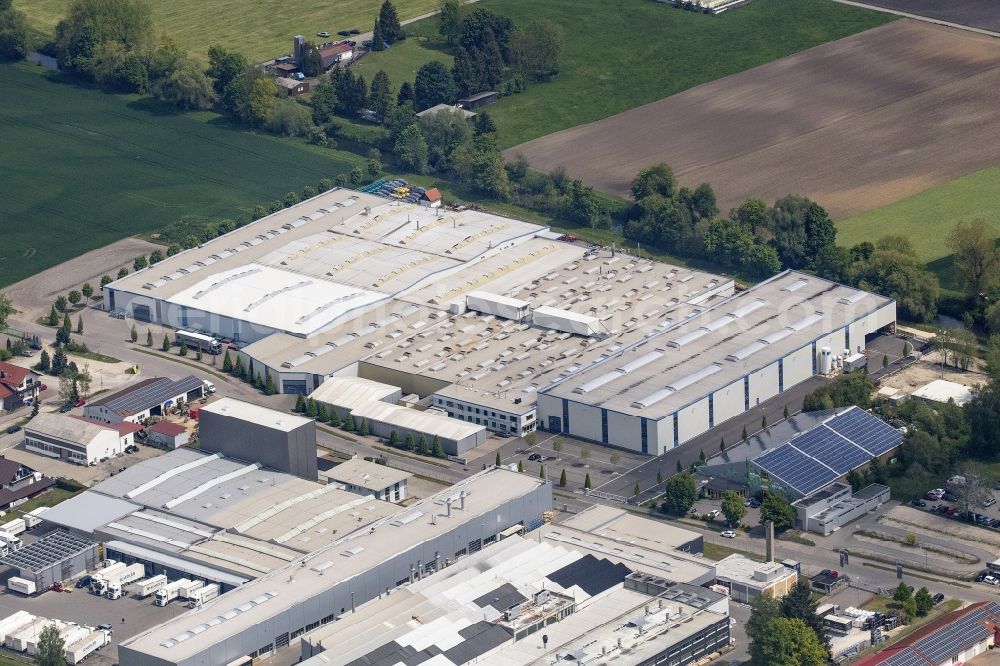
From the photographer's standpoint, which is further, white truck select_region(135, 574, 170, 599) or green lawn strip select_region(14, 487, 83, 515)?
green lawn strip select_region(14, 487, 83, 515)

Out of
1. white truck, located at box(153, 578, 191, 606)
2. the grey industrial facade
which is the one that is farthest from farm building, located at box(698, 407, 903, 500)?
white truck, located at box(153, 578, 191, 606)

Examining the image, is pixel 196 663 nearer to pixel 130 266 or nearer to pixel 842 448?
pixel 842 448

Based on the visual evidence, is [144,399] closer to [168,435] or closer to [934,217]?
[168,435]

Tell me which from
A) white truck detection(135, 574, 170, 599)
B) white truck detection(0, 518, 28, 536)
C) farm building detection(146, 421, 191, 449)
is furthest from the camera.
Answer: farm building detection(146, 421, 191, 449)

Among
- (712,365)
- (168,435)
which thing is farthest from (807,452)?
(168,435)

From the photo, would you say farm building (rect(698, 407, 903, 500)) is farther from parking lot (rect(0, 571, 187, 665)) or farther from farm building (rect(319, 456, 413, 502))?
parking lot (rect(0, 571, 187, 665))
